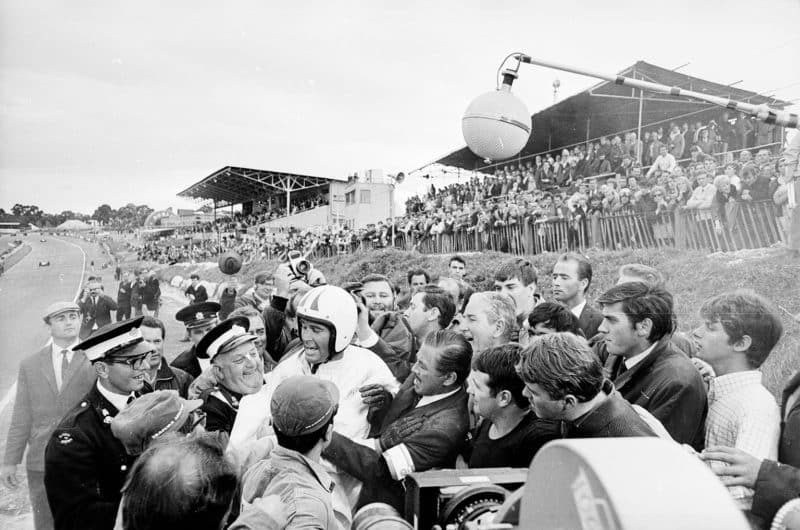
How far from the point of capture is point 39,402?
289 cm

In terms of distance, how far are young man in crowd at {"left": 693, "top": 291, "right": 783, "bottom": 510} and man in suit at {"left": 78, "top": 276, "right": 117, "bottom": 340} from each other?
17.9 ft

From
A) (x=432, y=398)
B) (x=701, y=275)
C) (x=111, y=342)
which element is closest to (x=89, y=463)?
(x=111, y=342)

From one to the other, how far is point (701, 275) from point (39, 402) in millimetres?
5235

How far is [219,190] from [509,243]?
5.52m

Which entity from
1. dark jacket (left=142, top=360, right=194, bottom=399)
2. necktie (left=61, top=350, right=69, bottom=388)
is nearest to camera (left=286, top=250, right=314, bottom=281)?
dark jacket (left=142, top=360, right=194, bottom=399)

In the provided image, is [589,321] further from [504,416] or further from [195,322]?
[195,322]

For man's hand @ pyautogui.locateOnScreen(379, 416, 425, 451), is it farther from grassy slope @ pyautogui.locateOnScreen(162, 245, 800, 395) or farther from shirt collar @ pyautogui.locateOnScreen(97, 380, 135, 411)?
grassy slope @ pyautogui.locateOnScreen(162, 245, 800, 395)

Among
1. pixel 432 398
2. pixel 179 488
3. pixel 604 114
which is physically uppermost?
pixel 604 114

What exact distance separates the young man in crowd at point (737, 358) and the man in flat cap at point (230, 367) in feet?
6.72

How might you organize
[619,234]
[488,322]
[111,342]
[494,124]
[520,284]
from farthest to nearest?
[619,234], [520,284], [494,124], [488,322], [111,342]

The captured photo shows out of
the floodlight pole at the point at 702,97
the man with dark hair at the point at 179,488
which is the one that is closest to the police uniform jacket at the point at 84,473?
the man with dark hair at the point at 179,488

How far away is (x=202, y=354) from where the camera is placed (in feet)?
8.80

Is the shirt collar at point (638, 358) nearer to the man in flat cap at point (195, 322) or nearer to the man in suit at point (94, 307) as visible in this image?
the man in flat cap at point (195, 322)

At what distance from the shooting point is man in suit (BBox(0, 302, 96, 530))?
2832mm
